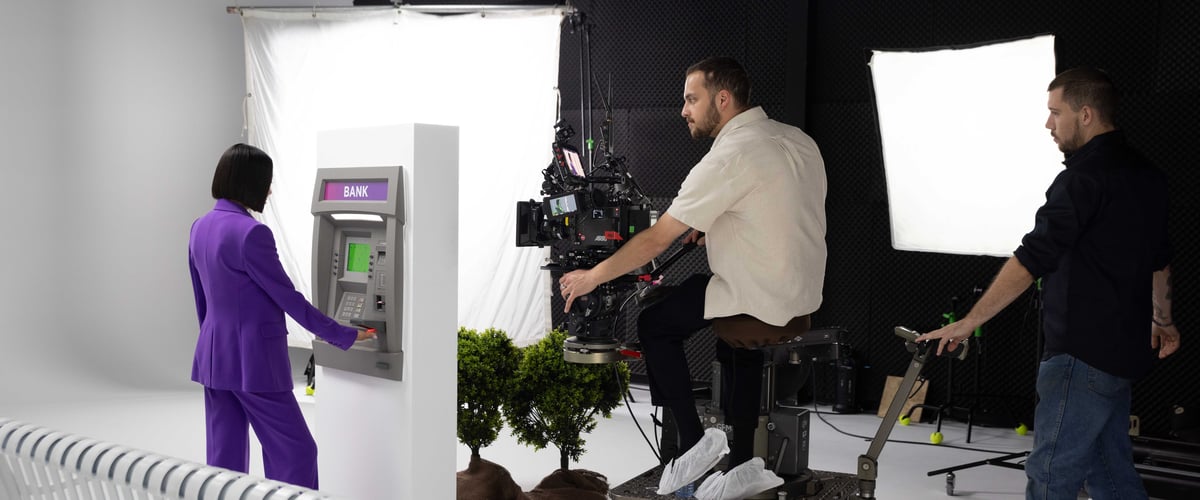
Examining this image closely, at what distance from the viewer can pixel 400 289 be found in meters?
2.98

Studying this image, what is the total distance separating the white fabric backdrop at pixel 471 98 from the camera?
6.61 metres

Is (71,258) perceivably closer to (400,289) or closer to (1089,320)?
(400,289)

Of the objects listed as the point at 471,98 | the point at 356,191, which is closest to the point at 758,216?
the point at 356,191

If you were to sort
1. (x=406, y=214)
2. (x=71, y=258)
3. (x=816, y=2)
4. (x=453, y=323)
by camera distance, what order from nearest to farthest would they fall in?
1. (x=406, y=214)
2. (x=453, y=323)
3. (x=816, y=2)
4. (x=71, y=258)

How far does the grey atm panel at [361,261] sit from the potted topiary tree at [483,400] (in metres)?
0.92

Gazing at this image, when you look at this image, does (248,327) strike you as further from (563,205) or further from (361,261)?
(563,205)

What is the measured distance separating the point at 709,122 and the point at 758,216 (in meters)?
0.42

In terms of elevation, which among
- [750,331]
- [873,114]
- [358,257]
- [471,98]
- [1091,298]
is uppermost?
[471,98]

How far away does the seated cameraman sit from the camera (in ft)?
10.4

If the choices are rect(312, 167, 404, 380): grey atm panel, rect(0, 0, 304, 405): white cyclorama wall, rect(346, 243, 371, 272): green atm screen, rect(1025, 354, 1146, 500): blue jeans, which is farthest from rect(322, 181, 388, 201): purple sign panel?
rect(0, 0, 304, 405): white cyclorama wall

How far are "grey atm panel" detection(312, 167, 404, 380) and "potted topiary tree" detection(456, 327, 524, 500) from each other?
920 mm

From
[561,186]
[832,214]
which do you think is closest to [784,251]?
[561,186]

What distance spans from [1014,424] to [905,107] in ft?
7.06

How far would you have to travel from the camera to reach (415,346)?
9.79 ft
